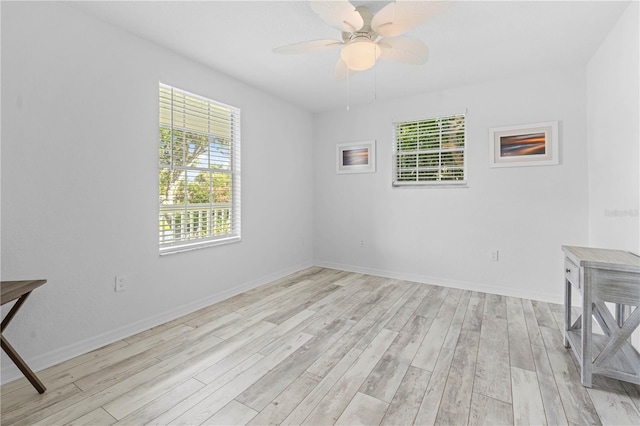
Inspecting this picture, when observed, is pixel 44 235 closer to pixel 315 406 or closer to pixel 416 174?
pixel 315 406

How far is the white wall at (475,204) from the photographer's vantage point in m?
3.21

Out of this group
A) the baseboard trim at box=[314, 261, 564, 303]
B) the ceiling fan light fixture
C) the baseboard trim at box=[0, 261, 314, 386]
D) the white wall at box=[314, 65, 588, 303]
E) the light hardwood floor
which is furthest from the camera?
the baseboard trim at box=[314, 261, 564, 303]

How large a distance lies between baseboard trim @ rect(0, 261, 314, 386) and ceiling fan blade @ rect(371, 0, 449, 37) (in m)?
2.94

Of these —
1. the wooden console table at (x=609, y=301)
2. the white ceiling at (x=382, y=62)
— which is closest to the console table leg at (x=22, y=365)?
the white ceiling at (x=382, y=62)

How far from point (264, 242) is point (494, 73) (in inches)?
134

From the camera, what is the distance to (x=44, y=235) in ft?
6.68

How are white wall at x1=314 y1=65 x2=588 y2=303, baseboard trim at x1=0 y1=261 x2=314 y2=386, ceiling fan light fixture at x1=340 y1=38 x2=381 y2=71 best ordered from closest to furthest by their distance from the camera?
baseboard trim at x1=0 y1=261 x2=314 y2=386
ceiling fan light fixture at x1=340 y1=38 x2=381 y2=71
white wall at x1=314 y1=65 x2=588 y2=303

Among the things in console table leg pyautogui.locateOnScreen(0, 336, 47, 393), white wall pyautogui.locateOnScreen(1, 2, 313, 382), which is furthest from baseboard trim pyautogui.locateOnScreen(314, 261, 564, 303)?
console table leg pyautogui.locateOnScreen(0, 336, 47, 393)

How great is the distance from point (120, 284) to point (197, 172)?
50.3 inches

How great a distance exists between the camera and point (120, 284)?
2.45 metres

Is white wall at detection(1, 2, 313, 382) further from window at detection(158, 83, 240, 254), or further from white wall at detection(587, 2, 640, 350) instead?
white wall at detection(587, 2, 640, 350)

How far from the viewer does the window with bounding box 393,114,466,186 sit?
3807mm

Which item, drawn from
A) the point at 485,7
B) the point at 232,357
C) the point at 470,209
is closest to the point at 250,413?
the point at 232,357

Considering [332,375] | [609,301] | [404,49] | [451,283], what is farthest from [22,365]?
[451,283]
